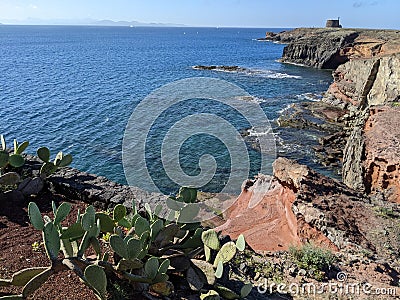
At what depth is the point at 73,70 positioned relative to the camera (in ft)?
184

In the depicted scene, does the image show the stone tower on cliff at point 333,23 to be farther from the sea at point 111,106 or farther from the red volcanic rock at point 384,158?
the red volcanic rock at point 384,158

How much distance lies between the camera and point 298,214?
10.5 metres

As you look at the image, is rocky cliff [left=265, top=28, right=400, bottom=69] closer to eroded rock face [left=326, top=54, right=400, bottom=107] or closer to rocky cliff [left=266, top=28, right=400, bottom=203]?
rocky cliff [left=266, top=28, right=400, bottom=203]

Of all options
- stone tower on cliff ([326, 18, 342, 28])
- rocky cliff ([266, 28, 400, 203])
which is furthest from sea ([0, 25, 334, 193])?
stone tower on cliff ([326, 18, 342, 28])

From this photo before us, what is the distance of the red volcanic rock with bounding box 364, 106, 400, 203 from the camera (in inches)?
566

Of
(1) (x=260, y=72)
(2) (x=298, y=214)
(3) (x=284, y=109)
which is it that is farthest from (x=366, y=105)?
(1) (x=260, y=72)

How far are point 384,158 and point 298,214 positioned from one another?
6459mm

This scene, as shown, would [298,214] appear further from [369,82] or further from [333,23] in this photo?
[333,23]

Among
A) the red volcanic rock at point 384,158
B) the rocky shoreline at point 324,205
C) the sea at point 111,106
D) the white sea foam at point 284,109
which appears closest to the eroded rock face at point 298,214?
the rocky shoreline at point 324,205

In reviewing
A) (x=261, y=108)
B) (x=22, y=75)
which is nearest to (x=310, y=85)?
(x=261, y=108)

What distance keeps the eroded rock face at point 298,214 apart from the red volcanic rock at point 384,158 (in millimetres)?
3818

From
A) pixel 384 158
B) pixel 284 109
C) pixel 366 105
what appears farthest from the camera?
pixel 284 109

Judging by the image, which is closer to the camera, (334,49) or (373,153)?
(373,153)

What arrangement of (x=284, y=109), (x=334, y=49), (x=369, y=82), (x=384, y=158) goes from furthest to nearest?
(x=334, y=49)
(x=284, y=109)
(x=369, y=82)
(x=384, y=158)
